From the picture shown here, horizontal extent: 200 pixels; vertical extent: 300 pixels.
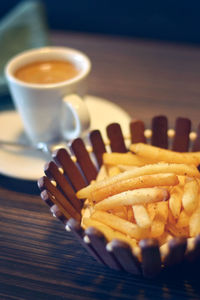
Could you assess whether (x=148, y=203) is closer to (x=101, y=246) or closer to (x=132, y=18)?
(x=101, y=246)

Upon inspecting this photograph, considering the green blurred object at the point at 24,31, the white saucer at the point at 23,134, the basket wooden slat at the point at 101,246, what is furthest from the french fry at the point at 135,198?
the green blurred object at the point at 24,31

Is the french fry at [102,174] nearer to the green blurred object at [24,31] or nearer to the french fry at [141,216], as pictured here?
the french fry at [141,216]

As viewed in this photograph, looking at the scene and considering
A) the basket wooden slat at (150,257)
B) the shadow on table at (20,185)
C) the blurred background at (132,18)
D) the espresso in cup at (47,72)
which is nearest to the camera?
the basket wooden slat at (150,257)

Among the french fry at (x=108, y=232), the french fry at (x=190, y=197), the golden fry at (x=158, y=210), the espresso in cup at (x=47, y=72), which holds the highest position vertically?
the espresso in cup at (x=47, y=72)

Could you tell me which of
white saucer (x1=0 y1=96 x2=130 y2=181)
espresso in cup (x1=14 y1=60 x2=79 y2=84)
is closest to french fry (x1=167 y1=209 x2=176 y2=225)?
white saucer (x1=0 y1=96 x2=130 y2=181)

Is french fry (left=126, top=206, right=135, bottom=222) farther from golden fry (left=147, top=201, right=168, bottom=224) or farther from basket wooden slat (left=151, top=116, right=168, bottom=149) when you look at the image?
basket wooden slat (left=151, top=116, right=168, bottom=149)

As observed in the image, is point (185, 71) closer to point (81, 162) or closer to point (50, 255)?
point (81, 162)
